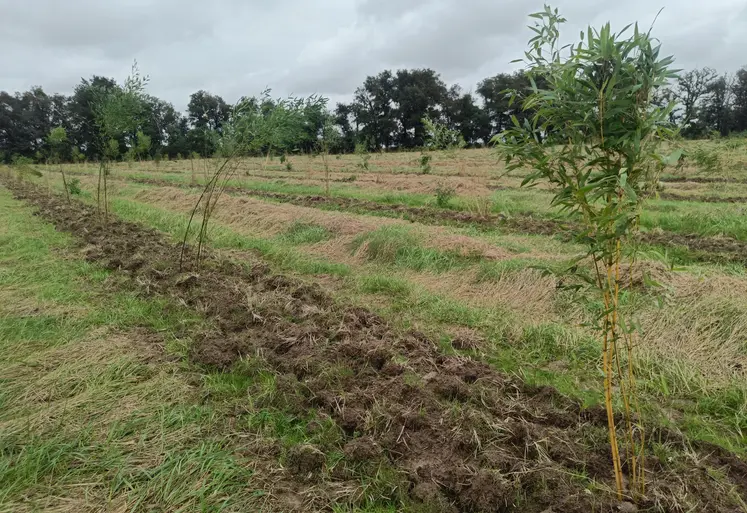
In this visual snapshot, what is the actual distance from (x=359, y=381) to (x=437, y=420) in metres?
0.79

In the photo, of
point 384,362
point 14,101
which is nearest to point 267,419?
point 384,362

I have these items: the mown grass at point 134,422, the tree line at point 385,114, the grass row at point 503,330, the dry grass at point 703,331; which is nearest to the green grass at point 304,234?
the grass row at point 503,330

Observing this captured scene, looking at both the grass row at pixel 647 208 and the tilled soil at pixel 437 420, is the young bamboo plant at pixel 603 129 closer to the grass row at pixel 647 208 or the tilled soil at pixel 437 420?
the tilled soil at pixel 437 420

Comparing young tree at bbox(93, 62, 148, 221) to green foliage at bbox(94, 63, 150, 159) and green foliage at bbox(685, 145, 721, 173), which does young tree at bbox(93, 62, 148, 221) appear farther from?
green foliage at bbox(685, 145, 721, 173)

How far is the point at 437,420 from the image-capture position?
3.03 m

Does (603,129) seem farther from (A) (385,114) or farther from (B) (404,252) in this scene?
(A) (385,114)

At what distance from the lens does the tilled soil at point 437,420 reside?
2396mm

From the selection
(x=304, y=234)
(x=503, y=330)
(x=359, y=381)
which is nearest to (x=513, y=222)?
(x=304, y=234)

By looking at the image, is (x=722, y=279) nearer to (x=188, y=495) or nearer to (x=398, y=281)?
(x=398, y=281)

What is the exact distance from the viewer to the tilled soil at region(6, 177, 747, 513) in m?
2.40

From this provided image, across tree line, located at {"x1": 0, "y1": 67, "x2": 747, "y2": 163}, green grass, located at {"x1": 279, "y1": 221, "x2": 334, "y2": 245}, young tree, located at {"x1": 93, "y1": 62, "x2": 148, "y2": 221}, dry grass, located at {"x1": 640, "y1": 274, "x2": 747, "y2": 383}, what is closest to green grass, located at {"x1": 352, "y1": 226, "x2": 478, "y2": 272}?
green grass, located at {"x1": 279, "y1": 221, "x2": 334, "y2": 245}

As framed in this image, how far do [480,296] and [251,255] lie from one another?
4338 mm

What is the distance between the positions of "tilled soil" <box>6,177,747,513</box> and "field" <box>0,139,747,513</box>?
0.05 feet

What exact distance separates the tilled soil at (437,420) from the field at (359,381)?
2cm
